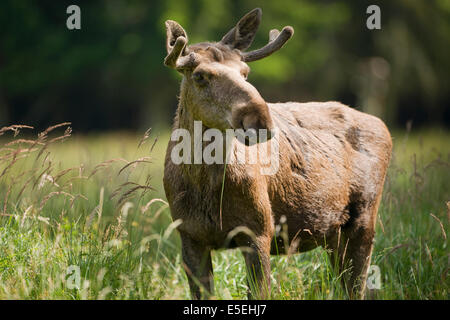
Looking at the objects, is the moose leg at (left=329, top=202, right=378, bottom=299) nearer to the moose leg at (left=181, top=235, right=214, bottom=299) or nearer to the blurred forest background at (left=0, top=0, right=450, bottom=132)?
the moose leg at (left=181, top=235, right=214, bottom=299)

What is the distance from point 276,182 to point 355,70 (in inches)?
957

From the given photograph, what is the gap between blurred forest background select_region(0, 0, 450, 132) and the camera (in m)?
25.0

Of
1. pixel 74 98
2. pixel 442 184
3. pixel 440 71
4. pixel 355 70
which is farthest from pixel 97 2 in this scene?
pixel 442 184

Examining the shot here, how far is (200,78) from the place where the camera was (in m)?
4.45

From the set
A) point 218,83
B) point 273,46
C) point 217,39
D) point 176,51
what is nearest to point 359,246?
point 273,46

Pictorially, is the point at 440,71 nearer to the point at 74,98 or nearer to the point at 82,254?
the point at 74,98

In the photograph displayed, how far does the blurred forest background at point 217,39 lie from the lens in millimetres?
25016

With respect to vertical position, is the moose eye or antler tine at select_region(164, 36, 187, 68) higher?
antler tine at select_region(164, 36, 187, 68)

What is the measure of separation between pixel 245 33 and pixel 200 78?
926mm

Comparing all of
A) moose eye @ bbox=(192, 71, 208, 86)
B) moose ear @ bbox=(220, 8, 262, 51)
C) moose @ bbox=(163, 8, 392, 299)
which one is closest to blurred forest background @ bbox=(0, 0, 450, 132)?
moose @ bbox=(163, 8, 392, 299)

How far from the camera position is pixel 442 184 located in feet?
24.7

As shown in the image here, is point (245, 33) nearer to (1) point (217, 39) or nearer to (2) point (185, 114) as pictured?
(2) point (185, 114)

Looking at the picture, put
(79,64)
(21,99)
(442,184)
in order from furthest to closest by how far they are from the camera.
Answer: (21,99) < (79,64) < (442,184)

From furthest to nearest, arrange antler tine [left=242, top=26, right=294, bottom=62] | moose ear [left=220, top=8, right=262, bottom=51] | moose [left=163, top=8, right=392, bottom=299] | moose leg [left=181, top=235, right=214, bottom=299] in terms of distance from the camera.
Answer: moose ear [left=220, top=8, right=262, bottom=51] → antler tine [left=242, top=26, right=294, bottom=62] → moose leg [left=181, top=235, right=214, bottom=299] → moose [left=163, top=8, right=392, bottom=299]
